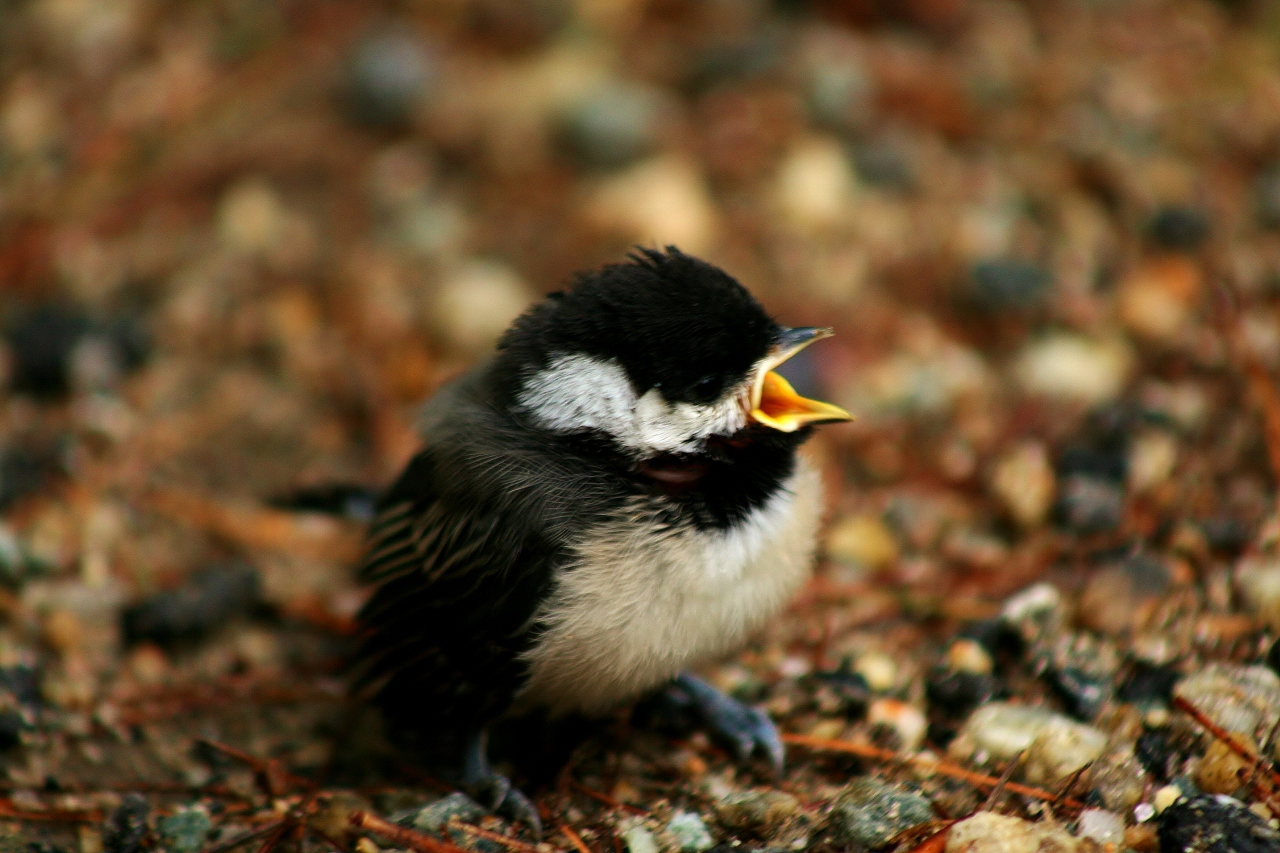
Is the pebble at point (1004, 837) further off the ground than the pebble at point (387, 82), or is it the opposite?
the pebble at point (387, 82)

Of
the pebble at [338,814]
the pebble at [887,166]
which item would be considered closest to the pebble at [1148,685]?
the pebble at [338,814]

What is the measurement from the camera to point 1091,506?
2678 millimetres

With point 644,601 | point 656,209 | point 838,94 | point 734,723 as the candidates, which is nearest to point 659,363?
point 644,601

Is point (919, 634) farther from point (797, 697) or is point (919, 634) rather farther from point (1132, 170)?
point (1132, 170)

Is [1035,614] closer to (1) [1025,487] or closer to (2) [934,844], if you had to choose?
(1) [1025,487]

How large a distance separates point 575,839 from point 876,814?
56cm

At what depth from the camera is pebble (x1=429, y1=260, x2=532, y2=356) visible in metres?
3.31

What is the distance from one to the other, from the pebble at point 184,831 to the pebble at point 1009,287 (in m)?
2.52

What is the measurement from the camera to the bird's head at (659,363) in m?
2.02

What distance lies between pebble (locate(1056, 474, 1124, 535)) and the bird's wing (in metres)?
1.41

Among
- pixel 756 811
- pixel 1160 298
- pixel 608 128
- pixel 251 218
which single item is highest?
pixel 608 128

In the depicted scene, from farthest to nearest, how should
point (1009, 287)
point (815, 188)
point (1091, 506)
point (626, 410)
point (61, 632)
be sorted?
point (815, 188)
point (1009, 287)
point (1091, 506)
point (61, 632)
point (626, 410)

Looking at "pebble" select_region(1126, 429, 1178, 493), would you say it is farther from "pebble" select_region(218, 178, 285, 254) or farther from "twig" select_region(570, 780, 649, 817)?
"pebble" select_region(218, 178, 285, 254)

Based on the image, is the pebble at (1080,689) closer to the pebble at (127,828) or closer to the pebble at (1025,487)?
the pebble at (1025,487)
